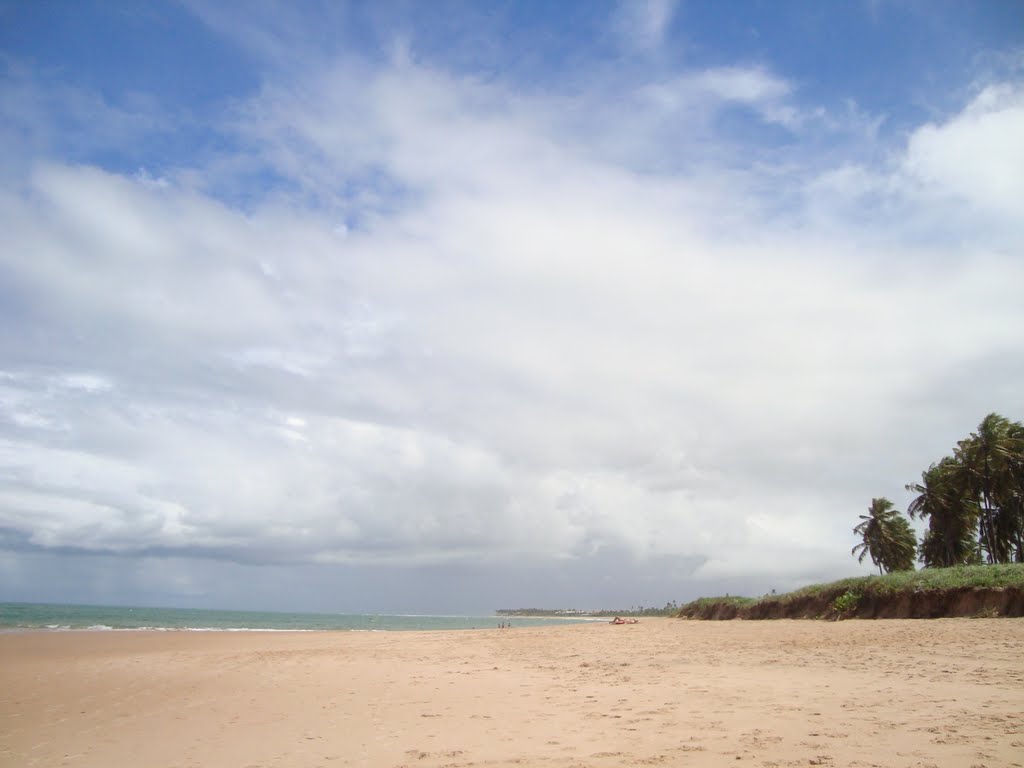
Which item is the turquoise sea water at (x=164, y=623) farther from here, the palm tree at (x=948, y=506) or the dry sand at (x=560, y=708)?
the palm tree at (x=948, y=506)

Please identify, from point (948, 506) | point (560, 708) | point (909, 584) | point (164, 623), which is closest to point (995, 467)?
point (948, 506)

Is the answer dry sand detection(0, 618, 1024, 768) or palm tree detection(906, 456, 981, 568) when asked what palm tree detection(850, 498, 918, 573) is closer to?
palm tree detection(906, 456, 981, 568)

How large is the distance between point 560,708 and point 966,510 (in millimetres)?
60280

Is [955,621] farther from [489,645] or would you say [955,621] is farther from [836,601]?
[489,645]

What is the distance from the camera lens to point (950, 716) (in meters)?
7.77

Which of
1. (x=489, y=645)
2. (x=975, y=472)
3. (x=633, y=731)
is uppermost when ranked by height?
(x=975, y=472)

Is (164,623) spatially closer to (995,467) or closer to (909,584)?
(909,584)

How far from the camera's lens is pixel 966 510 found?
5566 centimetres

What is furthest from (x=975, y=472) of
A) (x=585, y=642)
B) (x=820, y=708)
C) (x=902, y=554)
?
(x=820, y=708)

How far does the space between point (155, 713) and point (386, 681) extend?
4618 mm

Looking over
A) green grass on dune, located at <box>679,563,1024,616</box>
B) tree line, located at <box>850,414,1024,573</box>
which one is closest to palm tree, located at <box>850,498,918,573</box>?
tree line, located at <box>850,414,1024,573</box>

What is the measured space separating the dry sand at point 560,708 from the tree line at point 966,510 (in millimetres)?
35090

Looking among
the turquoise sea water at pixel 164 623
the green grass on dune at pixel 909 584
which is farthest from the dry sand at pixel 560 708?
the turquoise sea water at pixel 164 623

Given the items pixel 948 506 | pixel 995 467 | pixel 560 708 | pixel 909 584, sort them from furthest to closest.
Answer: pixel 948 506 < pixel 995 467 < pixel 909 584 < pixel 560 708
